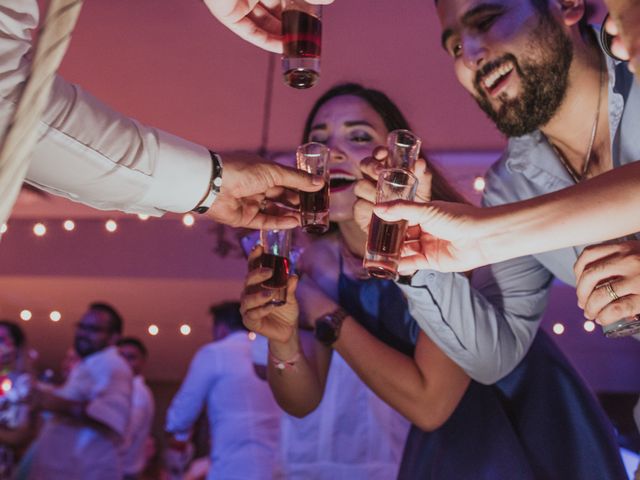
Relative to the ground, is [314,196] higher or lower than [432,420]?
higher

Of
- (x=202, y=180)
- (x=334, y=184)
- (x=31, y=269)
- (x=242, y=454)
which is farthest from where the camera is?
(x=31, y=269)

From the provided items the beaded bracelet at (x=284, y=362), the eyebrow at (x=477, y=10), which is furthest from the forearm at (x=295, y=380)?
the eyebrow at (x=477, y=10)

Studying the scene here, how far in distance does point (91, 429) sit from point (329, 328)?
9.31 feet

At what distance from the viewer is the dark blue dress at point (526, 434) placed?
1925 mm

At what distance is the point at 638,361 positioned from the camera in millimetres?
7352

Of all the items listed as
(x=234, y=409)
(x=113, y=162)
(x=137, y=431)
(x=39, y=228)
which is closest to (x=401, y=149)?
(x=113, y=162)

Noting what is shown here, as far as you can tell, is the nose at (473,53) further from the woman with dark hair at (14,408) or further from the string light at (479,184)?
the woman with dark hair at (14,408)

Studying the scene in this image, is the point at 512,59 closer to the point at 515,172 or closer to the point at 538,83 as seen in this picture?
the point at 538,83

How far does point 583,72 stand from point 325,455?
142cm

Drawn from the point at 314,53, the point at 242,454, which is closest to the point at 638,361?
the point at 242,454

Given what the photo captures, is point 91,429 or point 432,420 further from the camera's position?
point 91,429

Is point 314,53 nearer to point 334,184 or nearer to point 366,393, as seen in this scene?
point 334,184

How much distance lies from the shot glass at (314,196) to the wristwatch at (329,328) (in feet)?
1.61

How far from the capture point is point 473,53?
7.38 ft
